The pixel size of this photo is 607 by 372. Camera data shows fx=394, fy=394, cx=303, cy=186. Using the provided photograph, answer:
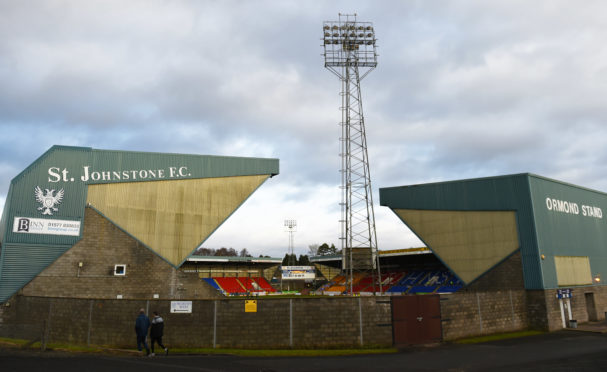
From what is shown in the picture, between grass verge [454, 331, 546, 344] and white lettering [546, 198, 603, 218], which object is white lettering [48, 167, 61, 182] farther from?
white lettering [546, 198, 603, 218]

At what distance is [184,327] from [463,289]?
2236cm

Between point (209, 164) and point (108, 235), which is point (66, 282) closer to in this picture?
point (108, 235)

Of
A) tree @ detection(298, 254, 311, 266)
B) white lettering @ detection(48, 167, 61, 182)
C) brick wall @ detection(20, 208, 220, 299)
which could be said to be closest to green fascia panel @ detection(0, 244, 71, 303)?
brick wall @ detection(20, 208, 220, 299)

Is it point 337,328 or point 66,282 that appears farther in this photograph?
point 66,282

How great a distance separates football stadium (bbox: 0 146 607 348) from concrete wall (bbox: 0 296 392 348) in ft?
0.17

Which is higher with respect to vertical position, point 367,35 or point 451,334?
point 367,35

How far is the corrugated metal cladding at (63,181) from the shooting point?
84.9 ft

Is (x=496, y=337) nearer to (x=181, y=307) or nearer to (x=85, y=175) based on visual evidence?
(x=181, y=307)

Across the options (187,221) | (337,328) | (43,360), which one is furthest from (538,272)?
(43,360)

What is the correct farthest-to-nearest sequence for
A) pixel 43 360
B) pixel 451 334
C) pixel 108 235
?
1. pixel 108 235
2. pixel 451 334
3. pixel 43 360

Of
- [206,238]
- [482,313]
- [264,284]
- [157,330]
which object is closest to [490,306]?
[482,313]

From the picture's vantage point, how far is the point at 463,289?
31125mm

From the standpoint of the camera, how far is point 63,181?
28.2m

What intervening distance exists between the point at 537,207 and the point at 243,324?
22776mm
